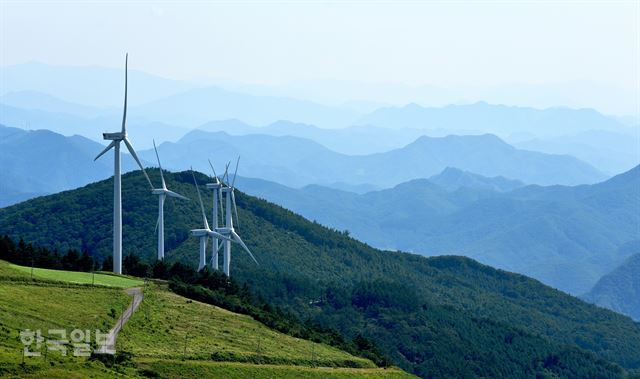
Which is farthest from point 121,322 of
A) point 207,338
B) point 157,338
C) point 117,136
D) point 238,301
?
point 238,301

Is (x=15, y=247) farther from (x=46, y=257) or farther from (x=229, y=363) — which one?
(x=229, y=363)

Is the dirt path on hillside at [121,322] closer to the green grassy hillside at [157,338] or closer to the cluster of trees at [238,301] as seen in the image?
the green grassy hillside at [157,338]

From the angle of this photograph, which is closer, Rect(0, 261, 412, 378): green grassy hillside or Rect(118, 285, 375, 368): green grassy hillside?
Rect(0, 261, 412, 378): green grassy hillside

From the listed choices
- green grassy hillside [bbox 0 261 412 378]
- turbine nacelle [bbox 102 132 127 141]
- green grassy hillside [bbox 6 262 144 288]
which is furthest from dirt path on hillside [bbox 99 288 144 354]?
turbine nacelle [bbox 102 132 127 141]

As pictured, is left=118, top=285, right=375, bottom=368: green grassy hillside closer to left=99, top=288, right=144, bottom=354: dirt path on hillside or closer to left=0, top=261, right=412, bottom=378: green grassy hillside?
left=0, top=261, right=412, bottom=378: green grassy hillside

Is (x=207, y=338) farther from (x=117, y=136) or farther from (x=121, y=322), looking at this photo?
(x=117, y=136)

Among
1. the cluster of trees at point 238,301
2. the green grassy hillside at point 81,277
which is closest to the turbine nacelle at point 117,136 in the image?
the green grassy hillside at point 81,277

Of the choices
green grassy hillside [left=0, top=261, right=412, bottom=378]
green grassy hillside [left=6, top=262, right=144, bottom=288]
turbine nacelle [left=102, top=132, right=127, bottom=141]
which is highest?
turbine nacelle [left=102, top=132, right=127, bottom=141]

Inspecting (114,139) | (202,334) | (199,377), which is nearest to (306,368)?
(202,334)

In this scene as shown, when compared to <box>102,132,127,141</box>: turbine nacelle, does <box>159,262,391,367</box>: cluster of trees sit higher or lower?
lower
